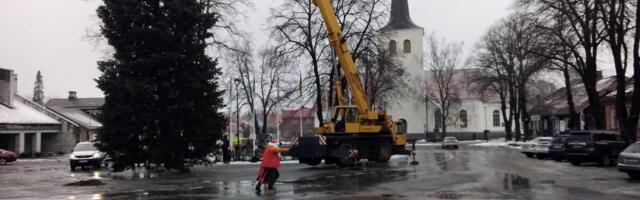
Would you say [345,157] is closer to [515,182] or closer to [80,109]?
[515,182]

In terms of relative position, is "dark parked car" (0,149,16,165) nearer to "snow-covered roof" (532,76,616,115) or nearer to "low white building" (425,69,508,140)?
"snow-covered roof" (532,76,616,115)

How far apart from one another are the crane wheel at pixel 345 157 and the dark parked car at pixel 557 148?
11057mm

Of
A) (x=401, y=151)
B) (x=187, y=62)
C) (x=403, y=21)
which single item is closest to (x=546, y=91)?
(x=403, y=21)

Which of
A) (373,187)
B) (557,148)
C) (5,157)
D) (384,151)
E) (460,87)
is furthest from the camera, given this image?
(460,87)

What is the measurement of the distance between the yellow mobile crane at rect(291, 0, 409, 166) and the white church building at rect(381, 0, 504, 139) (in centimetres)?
4988

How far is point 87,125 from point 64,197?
168 ft

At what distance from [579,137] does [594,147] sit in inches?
40.4

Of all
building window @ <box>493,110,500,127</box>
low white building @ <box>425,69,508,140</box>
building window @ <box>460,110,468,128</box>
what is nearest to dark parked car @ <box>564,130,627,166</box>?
low white building @ <box>425,69,508,140</box>

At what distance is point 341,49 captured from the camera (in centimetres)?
2923

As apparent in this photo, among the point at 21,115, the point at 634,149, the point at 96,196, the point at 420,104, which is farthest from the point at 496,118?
the point at 96,196

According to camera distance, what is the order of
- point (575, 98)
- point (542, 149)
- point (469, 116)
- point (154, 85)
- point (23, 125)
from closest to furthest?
1. point (154, 85)
2. point (542, 149)
3. point (23, 125)
4. point (575, 98)
5. point (469, 116)

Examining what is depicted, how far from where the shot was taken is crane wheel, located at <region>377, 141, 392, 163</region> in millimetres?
30578

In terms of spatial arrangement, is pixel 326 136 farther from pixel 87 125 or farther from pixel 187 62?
pixel 87 125

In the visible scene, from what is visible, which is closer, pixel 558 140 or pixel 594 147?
pixel 594 147
